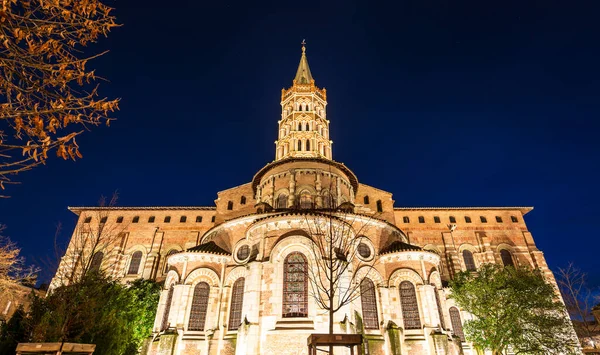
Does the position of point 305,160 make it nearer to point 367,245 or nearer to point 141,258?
point 367,245

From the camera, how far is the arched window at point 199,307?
67.7 feet

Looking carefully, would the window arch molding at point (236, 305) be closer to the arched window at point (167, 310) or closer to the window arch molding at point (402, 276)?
the arched window at point (167, 310)

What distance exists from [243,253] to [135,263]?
695 inches

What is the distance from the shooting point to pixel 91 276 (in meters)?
13.6

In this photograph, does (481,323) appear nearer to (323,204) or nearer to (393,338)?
(393,338)

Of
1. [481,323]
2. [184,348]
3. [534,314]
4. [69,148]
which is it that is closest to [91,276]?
[184,348]

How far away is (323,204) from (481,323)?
13.8 metres

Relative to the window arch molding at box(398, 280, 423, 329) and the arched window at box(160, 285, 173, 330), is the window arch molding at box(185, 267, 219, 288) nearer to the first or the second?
the arched window at box(160, 285, 173, 330)

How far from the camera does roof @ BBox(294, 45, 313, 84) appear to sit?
4091 cm

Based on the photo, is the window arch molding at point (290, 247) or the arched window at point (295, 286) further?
the window arch molding at point (290, 247)

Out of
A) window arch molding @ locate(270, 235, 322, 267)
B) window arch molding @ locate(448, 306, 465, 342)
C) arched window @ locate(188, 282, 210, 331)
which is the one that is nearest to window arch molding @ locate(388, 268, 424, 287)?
window arch molding @ locate(270, 235, 322, 267)

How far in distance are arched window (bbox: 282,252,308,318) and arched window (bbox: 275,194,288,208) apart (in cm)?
895

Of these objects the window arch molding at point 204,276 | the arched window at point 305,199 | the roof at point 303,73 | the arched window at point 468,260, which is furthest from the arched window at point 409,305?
the roof at point 303,73

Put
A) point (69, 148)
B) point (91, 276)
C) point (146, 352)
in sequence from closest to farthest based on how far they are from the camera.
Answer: point (69, 148), point (91, 276), point (146, 352)
